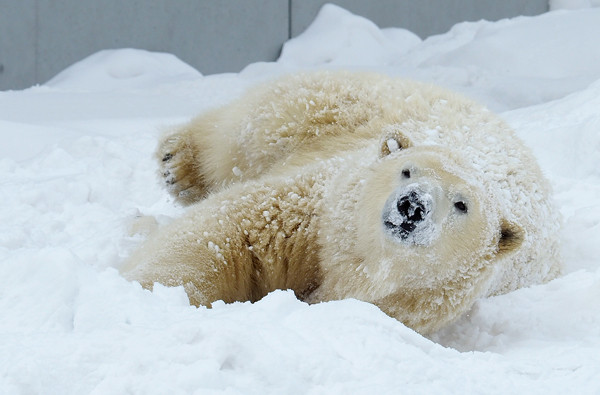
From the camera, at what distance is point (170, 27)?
8984 mm

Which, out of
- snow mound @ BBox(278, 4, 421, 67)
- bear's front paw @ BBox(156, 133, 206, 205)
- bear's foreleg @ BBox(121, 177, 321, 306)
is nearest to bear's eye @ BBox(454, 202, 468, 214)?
bear's foreleg @ BBox(121, 177, 321, 306)

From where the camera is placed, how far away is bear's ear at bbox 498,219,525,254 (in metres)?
2.83

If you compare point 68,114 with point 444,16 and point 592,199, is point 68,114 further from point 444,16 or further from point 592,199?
point 444,16

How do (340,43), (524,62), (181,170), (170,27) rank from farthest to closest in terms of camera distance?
(340,43)
(170,27)
(524,62)
(181,170)

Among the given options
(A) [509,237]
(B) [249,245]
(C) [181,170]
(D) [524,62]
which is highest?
(A) [509,237]

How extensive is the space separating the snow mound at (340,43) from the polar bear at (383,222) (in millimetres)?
5686

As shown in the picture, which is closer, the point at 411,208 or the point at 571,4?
the point at 411,208

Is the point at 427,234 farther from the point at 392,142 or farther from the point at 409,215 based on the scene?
the point at 392,142

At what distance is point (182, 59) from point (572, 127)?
5165 mm

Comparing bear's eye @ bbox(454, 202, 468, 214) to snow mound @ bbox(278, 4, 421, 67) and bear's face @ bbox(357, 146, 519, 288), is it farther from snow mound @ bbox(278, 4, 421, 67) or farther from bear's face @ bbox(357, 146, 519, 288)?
snow mound @ bbox(278, 4, 421, 67)

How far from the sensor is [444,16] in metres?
10.9

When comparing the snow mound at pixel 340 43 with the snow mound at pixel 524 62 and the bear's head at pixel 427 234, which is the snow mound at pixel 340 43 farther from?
the bear's head at pixel 427 234

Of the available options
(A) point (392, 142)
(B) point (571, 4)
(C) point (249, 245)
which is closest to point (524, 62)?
(B) point (571, 4)

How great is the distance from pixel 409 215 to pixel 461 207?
241mm
